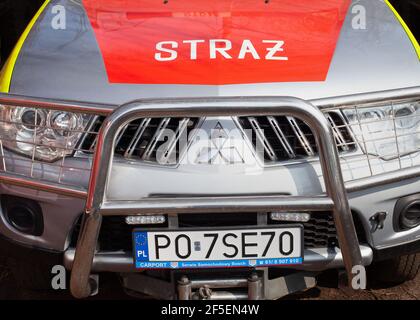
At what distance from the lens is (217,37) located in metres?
2.77

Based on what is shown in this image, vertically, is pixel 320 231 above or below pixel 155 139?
below

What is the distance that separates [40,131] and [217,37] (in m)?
0.87

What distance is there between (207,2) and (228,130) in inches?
47.2

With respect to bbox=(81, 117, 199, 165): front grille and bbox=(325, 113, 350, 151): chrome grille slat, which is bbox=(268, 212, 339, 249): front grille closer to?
bbox=(325, 113, 350, 151): chrome grille slat

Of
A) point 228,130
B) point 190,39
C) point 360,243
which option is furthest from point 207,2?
point 360,243

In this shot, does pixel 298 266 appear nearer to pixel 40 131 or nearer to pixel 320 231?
pixel 320 231

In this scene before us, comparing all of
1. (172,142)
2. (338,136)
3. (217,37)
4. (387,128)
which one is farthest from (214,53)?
(387,128)

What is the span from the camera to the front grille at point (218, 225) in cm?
241

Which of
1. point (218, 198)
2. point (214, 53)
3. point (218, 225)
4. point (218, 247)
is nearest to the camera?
point (218, 198)

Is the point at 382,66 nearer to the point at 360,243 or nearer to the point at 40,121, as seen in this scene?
the point at 360,243

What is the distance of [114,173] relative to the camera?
7.56ft

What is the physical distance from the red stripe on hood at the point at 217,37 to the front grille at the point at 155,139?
0.20 metres

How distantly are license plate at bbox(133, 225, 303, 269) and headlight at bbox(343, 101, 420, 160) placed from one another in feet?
1.45

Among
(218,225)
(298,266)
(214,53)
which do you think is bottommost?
(298,266)
